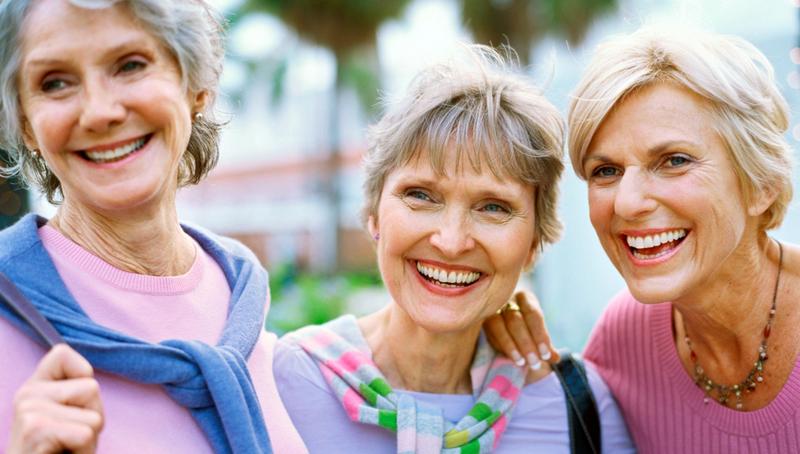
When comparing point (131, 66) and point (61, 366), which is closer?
point (61, 366)

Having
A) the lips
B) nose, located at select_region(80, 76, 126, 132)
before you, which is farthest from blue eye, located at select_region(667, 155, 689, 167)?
nose, located at select_region(80, 76, 126, 132)

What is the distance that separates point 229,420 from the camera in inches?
79.1

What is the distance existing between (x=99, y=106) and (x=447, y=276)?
1.17 metres

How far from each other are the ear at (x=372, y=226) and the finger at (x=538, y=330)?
0.57 meters

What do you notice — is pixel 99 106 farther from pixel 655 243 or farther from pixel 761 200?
pixel 761 200

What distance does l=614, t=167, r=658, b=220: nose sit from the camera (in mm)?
2541

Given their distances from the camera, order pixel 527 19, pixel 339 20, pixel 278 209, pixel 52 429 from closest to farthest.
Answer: pixel 52 429 → pixel 527 19 → pixel 339 20 → pixel 278 209

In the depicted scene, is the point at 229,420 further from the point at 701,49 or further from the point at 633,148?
the point at 701,49

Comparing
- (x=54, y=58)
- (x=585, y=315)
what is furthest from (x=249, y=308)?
(x=585, y=315)

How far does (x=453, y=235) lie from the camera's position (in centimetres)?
257

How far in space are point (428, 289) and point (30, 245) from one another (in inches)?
46.1

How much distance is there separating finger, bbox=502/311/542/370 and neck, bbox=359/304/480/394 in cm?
12

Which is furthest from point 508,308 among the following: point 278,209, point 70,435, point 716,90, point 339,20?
Answer: point 278,209

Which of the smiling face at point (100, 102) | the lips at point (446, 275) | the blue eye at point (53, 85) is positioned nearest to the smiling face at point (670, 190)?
the lips at point (446, 275)
